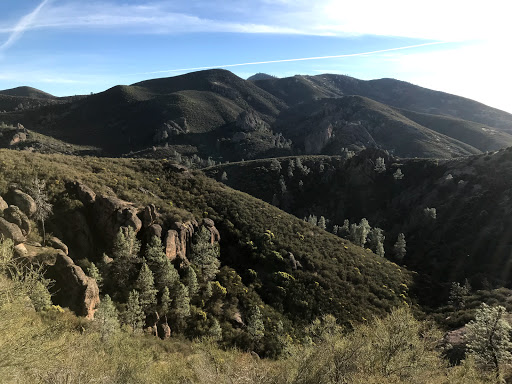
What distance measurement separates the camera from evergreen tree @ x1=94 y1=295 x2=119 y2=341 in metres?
19.2

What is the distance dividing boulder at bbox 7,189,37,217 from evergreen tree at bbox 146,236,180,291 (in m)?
11.9

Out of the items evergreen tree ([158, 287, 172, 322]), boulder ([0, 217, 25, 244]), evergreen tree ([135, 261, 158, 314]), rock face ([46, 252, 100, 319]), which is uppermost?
boulder ([0, 217, 25, 244])

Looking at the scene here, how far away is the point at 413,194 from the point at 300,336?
299 feet

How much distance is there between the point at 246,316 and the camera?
113 feet

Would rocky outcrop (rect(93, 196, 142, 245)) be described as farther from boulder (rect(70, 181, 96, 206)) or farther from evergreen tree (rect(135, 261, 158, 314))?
evergreen tree (rect(135, 261, 158, 314))

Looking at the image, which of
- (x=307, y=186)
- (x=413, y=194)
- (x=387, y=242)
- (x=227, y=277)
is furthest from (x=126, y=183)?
(x=413, y=194)

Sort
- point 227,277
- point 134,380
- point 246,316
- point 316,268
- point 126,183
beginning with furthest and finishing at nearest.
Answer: point 316,268, point 126,183, point 227,277, point 246,316, point 134,380

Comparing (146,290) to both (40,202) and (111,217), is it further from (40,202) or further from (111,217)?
(40,202)

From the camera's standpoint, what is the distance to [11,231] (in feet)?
74.7

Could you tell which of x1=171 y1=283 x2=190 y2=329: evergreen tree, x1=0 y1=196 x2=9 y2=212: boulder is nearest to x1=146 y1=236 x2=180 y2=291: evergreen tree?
x1=171 y1=283 x2=190 y2=329: evergreen tree

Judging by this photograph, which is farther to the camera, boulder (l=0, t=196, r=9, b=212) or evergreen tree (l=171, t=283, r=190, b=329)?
evergreen tree (l=171, t=283, r=190, b=329)

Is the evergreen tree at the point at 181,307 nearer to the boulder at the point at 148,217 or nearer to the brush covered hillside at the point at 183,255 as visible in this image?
the brush covered hillside at the point at 183,255

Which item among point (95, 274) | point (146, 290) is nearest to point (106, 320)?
point (95, 274)

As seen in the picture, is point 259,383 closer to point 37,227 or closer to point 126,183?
point 37,227
